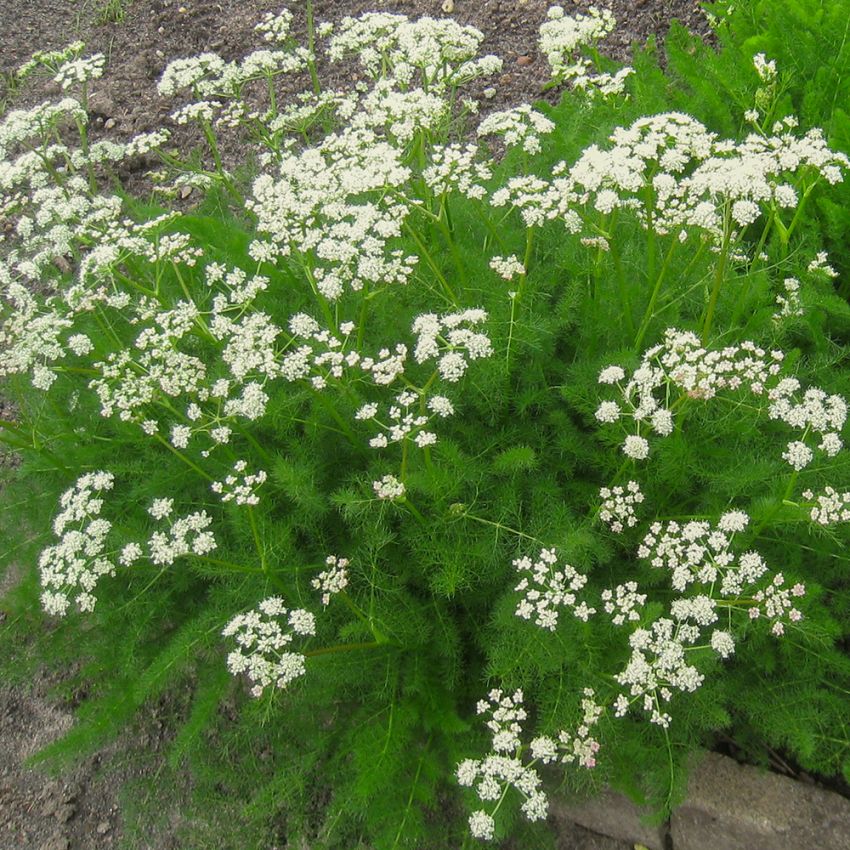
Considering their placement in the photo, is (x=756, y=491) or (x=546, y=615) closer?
(x=546, y=615)

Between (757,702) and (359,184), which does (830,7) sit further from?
(757,702)

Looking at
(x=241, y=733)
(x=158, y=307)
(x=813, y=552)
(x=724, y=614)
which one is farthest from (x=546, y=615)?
(x=158, y=307)

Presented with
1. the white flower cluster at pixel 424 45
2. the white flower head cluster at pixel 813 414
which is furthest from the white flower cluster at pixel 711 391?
the white flower cluster at pixel 424 45

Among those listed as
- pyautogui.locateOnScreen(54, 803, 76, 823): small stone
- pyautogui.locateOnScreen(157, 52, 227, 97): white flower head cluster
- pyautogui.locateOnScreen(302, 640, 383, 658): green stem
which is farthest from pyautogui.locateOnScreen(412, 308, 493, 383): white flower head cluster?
pyautogui.locateOnScreen(54, 803, 76, 823): small stone

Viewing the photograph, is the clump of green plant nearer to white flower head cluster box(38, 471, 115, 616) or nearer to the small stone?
white flower head cluster box(38, 471, 115, 616)

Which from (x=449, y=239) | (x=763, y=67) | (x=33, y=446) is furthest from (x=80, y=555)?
(x=763, y=67)

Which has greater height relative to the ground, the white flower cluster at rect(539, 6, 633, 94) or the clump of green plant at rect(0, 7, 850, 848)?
the white flower cluster at rect(539, 6, 633, 94)
